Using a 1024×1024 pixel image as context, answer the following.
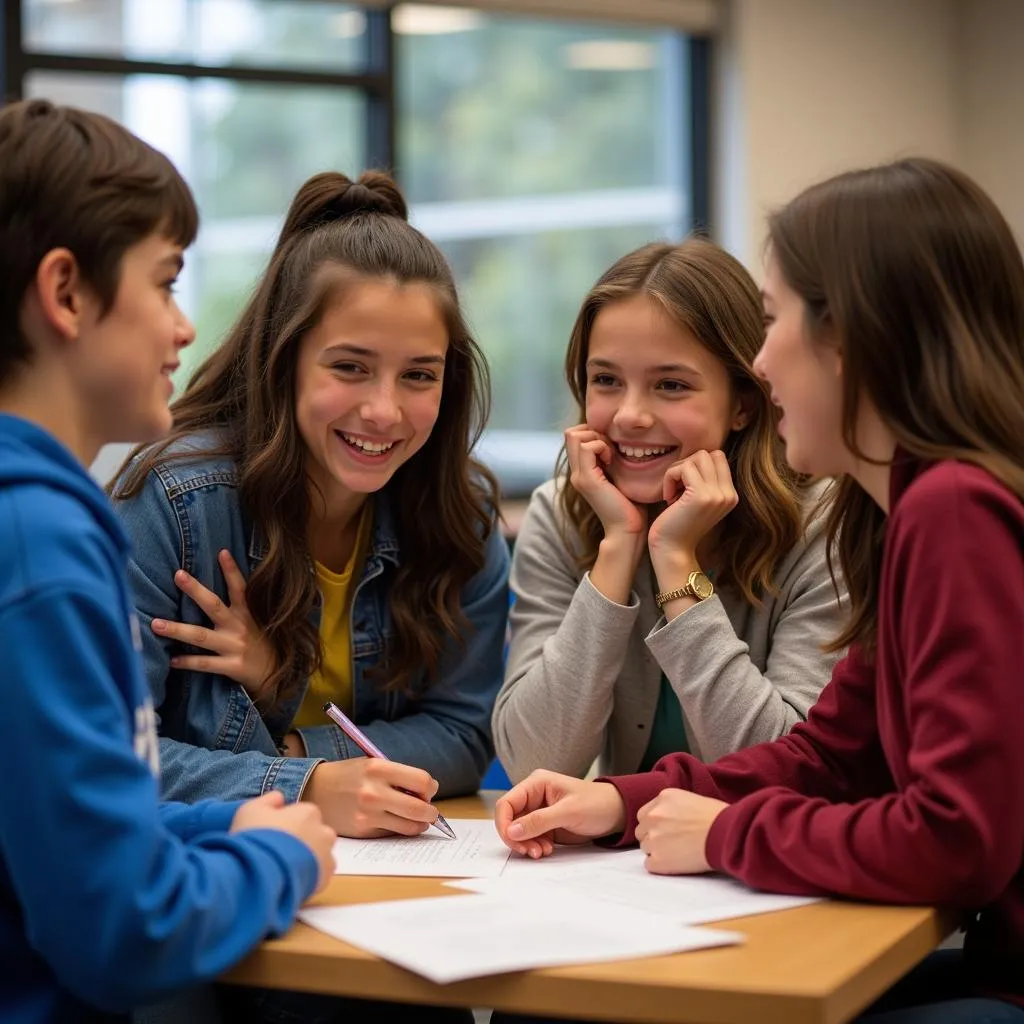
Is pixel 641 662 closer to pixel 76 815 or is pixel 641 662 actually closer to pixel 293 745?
pixel 293 745

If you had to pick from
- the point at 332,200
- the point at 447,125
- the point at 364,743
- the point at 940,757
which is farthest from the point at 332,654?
the point at 447,125

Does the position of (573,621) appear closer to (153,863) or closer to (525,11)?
(153,863)

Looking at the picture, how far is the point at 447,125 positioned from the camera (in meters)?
5.56

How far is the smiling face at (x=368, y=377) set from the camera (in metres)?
1.85

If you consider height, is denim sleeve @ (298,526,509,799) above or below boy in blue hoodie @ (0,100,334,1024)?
below

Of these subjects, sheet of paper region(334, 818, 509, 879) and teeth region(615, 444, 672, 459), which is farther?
teeth region(615, 444, 672, 459)

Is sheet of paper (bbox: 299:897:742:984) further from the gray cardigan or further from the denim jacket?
the gray cardigan

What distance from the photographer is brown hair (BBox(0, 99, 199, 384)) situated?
46.9 inches

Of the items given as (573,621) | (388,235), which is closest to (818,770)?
(573,621)

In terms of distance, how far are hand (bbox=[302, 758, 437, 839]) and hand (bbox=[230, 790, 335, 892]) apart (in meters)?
0.24

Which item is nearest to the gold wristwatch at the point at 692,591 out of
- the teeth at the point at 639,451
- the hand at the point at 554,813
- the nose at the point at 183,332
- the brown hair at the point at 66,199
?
the teeth at the point at 639,451

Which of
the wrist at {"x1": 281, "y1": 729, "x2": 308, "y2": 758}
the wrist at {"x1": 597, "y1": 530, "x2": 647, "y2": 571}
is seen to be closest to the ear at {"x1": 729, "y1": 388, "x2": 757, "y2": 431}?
the wrist at {"x1": 597, "y1": 530, "x2": 647, "y2": 571}

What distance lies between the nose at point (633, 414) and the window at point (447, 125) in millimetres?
2477

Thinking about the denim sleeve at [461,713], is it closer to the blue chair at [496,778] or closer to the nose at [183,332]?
the blue chair at [496,778]
